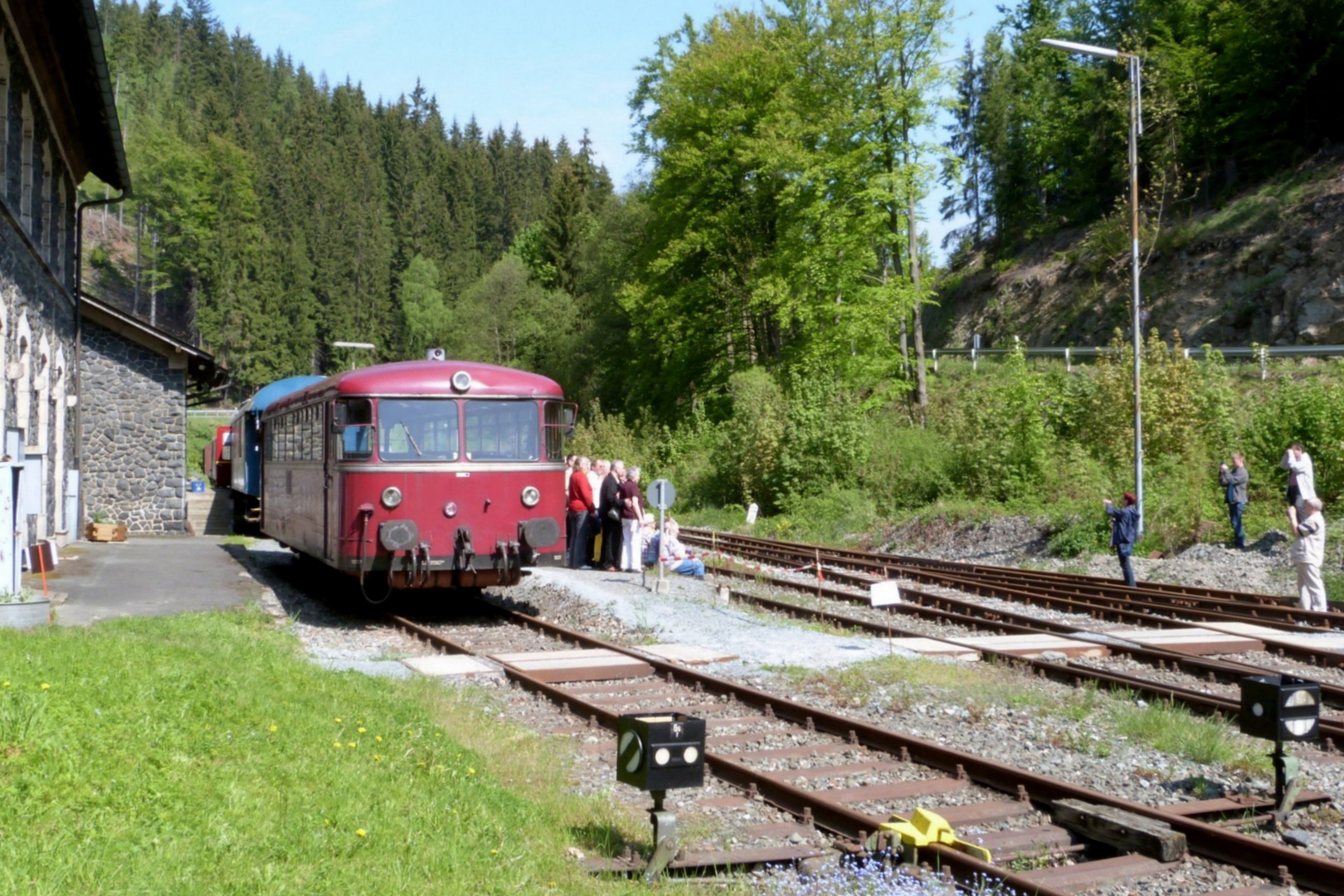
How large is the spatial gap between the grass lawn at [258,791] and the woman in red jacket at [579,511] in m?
10.2

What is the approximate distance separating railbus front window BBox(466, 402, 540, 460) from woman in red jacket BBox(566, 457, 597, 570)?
4.79 meters

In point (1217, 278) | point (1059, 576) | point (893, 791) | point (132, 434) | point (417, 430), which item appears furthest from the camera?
point (1217, 278)

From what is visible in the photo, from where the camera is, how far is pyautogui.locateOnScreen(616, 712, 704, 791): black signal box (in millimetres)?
5961

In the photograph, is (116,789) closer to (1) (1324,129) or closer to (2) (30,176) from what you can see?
(2) (30,176)

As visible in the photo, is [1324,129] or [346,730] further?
[1324,129]

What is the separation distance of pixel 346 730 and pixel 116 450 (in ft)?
76.0

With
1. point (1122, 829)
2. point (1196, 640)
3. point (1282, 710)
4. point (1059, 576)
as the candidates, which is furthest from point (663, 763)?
point (1059, 576)

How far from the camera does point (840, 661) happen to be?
12.2 m

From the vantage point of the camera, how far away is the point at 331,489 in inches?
594

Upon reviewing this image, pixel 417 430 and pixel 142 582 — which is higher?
pixel 417 430

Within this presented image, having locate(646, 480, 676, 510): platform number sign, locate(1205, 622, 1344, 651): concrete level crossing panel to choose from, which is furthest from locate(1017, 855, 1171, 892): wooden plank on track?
locate(646, 480, 676, 510): platform number sign

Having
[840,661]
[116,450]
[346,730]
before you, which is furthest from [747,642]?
[116,450]

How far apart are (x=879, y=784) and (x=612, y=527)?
13.1 metres

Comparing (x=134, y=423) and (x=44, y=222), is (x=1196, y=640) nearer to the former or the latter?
(x=44, y=222)
